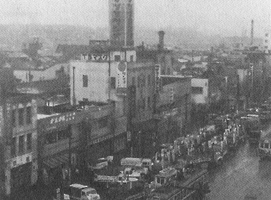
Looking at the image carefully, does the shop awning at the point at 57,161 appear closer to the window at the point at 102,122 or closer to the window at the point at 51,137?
the window at the point at 51,137

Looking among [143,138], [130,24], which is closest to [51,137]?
[143,138]

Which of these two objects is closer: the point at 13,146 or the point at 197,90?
the point at 13,146

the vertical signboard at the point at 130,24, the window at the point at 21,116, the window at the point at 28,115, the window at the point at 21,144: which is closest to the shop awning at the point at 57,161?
the window at the point at 21,144

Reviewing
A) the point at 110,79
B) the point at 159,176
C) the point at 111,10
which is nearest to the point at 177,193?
the point at 159,176

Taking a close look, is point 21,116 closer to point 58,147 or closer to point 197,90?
point 58,147

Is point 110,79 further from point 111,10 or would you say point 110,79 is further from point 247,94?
point 111,10

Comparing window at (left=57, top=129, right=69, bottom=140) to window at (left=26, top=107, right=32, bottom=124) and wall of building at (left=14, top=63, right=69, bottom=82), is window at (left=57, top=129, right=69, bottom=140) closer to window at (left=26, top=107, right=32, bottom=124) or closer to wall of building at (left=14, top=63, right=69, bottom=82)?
window at (left=26, top=107, right=32, bottom=124)

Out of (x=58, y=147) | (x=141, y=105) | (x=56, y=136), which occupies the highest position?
(x=141, y=105)

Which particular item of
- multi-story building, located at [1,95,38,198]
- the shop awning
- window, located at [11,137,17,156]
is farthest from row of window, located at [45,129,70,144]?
window, located at [11,137,17,156]
